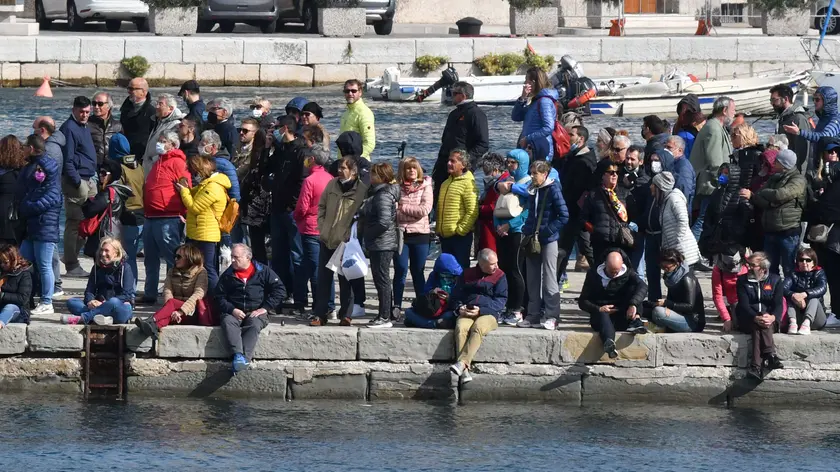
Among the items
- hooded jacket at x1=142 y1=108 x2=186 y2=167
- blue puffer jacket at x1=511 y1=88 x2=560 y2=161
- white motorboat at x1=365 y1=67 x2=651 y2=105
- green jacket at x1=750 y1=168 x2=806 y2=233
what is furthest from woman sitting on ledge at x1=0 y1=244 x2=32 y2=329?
white motorboat at x1=365 y1=67 x2=651 y2=105

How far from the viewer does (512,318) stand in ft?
37.1

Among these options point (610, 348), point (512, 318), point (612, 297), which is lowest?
point (610, 348)

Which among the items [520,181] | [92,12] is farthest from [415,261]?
[92,12]

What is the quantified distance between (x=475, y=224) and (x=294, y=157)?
5.01 feet

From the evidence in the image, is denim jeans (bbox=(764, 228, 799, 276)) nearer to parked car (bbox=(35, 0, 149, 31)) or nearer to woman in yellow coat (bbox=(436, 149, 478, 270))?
woman in yellow coat (bbox=(436, 149, 478, 270))

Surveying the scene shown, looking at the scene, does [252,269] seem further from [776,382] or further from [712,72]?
[712,72]

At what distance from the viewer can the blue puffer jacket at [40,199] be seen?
37.9ft

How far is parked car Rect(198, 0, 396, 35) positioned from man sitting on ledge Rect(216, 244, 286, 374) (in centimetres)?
2549

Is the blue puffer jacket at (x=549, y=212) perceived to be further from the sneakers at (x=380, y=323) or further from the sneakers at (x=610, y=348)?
the sneakers at (x=380, y=323)

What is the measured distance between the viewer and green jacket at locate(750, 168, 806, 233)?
37.4 feet

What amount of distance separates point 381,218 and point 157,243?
189 cm

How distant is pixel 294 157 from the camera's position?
11.9 metres

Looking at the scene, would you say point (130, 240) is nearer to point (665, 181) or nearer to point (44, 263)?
point (44, 263)

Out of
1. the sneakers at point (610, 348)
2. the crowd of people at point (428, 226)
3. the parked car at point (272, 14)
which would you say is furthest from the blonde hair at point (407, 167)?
the parked car at point (272, 14)
